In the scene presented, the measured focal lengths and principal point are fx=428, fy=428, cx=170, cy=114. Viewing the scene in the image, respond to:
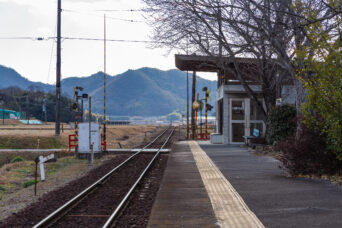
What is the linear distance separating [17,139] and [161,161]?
53.0ft

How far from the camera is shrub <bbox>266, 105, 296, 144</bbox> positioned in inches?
782

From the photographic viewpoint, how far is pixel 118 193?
1139cm

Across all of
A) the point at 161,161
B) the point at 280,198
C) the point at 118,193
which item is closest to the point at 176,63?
the point at 161,161

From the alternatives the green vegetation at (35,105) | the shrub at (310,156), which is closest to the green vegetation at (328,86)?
the shrub at (310,156)

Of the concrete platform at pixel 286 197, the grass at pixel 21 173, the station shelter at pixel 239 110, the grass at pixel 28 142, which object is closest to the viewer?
the concrete platform at pixel 286 197

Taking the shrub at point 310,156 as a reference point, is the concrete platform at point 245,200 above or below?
below

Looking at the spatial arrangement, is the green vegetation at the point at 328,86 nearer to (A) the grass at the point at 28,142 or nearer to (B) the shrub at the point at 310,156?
(B) the shrub at the point at 310,156

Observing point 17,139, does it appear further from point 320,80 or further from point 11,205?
point 320,80

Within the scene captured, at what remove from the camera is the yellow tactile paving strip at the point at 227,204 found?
6.73m

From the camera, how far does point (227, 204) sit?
8211 mm

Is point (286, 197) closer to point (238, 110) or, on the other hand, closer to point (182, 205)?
point (182, 205)

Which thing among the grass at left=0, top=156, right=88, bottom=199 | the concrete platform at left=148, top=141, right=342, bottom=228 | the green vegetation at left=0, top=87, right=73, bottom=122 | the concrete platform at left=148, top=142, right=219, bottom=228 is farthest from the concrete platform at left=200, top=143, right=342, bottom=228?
the green vegetation at left=0, top=87, right=73, bottom=122

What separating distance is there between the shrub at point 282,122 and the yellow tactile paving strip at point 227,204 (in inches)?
318

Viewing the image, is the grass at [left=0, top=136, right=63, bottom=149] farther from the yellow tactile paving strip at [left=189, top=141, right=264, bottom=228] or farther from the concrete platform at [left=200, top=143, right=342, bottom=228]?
the yellow tactile paving strip at [left=189, top=141, right=264, bottom=228]
